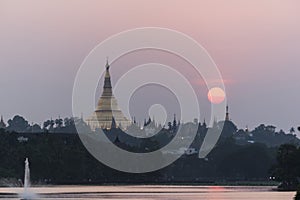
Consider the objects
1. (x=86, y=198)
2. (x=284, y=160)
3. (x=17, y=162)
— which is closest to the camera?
(x=86, y=198)

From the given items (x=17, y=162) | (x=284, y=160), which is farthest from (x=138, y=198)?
(x=17, y=162)

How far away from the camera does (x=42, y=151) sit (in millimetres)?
195625

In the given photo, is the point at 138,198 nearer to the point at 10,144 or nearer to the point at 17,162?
the point at 17,162

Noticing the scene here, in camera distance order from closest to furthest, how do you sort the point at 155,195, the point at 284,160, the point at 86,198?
the point at 86,198 → the point at 155,195 → the point at 284,160

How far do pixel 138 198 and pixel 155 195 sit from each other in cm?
914

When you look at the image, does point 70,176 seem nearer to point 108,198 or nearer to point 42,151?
point 42,151

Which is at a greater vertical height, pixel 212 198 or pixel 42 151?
pixel 42 151

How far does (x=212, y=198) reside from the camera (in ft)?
449

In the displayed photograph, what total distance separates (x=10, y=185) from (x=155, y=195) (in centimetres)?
3979

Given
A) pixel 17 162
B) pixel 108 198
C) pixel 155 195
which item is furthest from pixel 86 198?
pixel 17 162

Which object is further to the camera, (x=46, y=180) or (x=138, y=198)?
(x=46, y=180)

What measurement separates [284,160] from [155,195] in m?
29.4

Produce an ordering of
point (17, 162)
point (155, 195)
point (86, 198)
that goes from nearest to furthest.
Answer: point (86, 198)
point (155, 195)
point (17, 162)

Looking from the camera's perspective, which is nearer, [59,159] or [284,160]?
[284,160]
